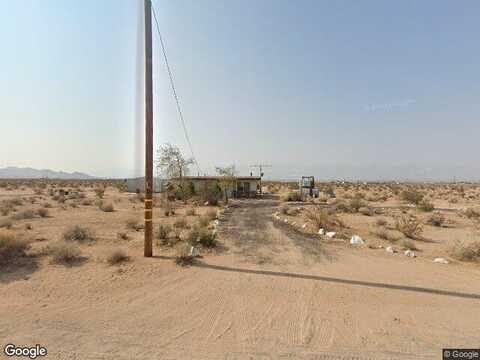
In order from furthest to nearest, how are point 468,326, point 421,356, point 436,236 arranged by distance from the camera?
point 436,236
point 468,326
point 421,356

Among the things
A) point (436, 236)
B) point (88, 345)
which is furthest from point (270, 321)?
point (436, 236)

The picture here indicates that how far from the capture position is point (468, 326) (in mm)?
5250

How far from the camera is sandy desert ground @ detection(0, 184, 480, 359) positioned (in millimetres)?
4594

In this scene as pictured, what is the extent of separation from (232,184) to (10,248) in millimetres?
30472

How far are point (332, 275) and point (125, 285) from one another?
516cm

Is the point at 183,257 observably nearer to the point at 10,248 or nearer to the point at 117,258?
the point at 117,258

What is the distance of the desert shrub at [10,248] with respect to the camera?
9118mm

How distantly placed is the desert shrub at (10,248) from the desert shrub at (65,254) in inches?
37.0

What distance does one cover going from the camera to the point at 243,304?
6.20m

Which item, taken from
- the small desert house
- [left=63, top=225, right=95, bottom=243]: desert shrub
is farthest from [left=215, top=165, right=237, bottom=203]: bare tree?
[left=63, top=225, right=95, bottom=243]: desert shrub

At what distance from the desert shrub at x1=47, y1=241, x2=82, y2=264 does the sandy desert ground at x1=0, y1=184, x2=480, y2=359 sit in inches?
10.1

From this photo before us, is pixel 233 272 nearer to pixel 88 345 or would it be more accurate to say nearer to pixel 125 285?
pixel 125 285
